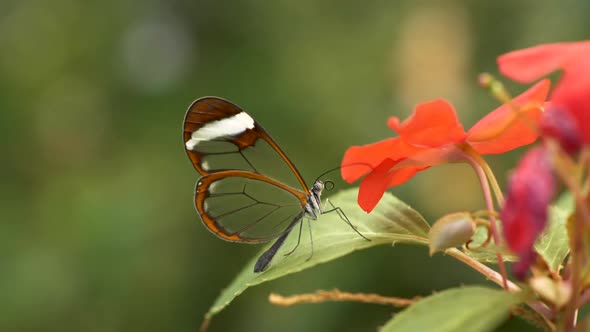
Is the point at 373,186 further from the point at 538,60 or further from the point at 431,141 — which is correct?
the point at 538,60

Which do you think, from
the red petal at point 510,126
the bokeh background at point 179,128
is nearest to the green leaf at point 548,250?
the red petal at point 510,126

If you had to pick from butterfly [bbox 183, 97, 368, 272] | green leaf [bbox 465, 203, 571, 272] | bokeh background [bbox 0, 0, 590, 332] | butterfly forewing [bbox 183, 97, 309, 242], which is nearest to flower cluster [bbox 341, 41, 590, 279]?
green leaf [bbox 465, 203, 571, 272]

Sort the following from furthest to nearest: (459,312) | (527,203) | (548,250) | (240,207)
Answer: (240,207) → (548,250) → (459,312) → (527,203)

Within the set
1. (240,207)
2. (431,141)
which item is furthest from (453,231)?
(240,207)

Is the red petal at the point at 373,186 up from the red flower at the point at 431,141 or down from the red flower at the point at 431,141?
down

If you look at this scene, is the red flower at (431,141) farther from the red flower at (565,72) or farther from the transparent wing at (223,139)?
the transparent wing at (223,139)

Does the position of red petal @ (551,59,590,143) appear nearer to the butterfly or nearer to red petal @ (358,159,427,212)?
red petal @ (358,159,427,212)
